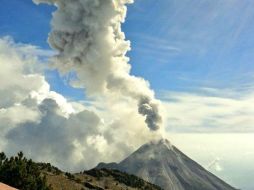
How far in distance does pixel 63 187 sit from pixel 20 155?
6907cm

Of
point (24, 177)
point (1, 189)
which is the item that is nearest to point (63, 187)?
point (24, 177)

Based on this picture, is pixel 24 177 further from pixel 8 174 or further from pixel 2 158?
pixel 2 158

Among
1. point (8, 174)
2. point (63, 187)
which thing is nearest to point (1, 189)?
point (8, 174)

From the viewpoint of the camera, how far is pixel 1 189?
63938 mm

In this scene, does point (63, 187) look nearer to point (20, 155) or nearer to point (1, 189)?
point (20, 155)

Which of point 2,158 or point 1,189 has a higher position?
point 2,158

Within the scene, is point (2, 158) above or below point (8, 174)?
above

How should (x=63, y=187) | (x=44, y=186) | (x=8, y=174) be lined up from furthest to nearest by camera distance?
(x=63, y=187), (x=44, y=186), (x=8, y=174)

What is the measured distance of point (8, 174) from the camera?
114125 mm

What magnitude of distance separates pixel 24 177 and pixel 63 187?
8216 cm

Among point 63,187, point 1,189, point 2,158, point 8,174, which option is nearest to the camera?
point 1,189

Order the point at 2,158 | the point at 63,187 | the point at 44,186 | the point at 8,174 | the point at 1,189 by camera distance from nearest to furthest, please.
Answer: the point at 1,189
the point at 8,174
the point at 44,186
the point at 2,158
the point at 63,187

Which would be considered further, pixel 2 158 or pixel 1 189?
pixel 2 158

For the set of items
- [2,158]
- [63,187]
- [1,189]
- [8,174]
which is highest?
[63,187]
